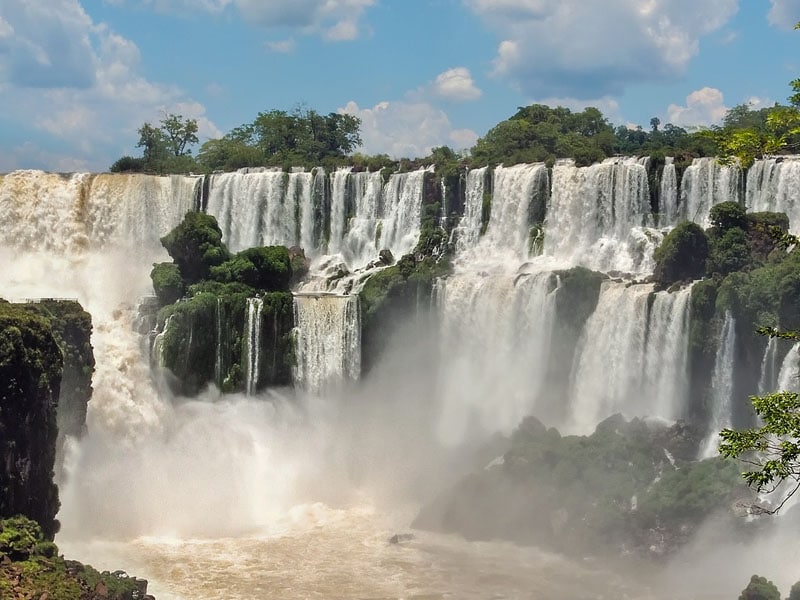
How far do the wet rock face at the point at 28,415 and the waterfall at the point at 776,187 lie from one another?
23.9 m

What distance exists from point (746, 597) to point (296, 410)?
58.8 feet

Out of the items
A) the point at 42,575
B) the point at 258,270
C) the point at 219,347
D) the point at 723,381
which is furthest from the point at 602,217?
the point at 42,575

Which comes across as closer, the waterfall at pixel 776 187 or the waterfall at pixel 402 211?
the waterfall at pixel 776 187

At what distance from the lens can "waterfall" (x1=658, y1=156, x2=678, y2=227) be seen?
123ft

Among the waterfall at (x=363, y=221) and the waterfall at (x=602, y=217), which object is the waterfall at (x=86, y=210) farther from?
the waterfall at (x=602, y=217)

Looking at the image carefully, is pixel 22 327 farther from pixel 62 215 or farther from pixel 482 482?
pixel 62 215

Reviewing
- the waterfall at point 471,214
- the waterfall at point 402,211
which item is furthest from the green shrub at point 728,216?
the waterfall at point 402,211

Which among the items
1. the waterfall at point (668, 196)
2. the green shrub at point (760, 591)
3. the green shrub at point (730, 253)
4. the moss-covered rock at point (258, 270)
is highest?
the waterfall at point (668, 196)

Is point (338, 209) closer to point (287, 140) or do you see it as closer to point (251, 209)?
point (251, 209)

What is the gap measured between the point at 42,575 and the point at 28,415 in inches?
162

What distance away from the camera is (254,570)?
81.9ft

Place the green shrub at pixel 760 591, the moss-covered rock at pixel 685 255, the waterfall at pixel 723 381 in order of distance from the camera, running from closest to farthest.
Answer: the green shrub at pixel 760 591 < the waterfall at pixel 723 381 < the moss-covered rock at pixel 685 255

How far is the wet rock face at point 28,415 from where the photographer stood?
850 inches

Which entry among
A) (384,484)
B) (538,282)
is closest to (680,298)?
(538,282)
